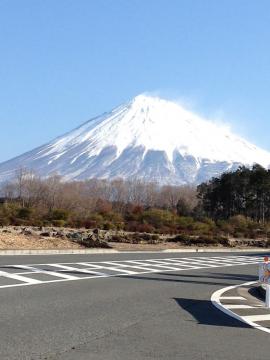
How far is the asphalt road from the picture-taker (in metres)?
7.36

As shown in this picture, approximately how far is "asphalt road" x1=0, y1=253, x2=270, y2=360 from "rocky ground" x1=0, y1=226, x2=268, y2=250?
15.1 meters

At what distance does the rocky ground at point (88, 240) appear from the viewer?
101 feet

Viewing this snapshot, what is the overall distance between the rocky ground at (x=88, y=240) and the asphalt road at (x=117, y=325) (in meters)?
15.1

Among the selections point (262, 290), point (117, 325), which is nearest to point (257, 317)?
point (117, 325)

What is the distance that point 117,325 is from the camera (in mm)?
9188

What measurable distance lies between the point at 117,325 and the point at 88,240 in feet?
87.0

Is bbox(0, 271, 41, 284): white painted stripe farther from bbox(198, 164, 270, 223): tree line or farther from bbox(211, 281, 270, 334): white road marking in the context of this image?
bbox(198, 164, 270, 223): tree line

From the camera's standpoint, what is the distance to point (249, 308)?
11.6 meters

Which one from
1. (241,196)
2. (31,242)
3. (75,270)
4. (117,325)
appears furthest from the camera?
(241,196)

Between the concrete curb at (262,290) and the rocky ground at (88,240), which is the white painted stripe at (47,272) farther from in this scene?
the rocky ground at (88,240)

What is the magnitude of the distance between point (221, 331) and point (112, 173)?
164774mm

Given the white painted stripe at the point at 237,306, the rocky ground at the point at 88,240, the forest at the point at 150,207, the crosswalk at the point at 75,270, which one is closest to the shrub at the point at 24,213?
the forest at the point at 150,207

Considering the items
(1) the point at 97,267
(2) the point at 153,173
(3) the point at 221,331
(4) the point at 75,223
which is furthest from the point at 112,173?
(3) the point at 221,331

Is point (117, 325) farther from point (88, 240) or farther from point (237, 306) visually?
point (88, 240)
